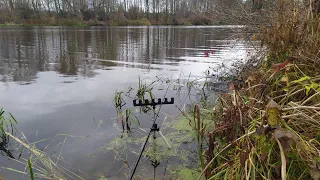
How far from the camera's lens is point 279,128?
147 cm

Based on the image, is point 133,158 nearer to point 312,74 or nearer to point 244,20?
point 312,74

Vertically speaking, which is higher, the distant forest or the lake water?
the distant forest

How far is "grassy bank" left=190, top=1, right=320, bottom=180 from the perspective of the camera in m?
1.54

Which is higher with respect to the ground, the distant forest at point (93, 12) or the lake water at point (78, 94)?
the distant forest at point (93, 12)

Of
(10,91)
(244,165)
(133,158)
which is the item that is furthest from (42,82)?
(244,165)

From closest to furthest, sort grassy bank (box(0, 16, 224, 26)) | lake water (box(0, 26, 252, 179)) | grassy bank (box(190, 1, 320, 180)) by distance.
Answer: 1. grassy bank (box(190, 1, 320, 180))
2. lake water (box(0, 26, 252, 179))
3. grassy bank (box(0, 16, 224, 26))

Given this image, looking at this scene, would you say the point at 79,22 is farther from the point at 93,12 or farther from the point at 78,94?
the point at 78,94

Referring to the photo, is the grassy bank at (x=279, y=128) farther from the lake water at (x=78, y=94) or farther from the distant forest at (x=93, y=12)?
the distant forest at (x=93, y=12)

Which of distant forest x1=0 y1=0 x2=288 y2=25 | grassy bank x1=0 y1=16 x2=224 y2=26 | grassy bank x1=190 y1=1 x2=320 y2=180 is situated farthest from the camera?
distant forest x1=0 y1=0 x2=288 y2=25

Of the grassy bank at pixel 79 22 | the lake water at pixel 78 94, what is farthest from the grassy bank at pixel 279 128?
the grassy bank at pixel 79 22

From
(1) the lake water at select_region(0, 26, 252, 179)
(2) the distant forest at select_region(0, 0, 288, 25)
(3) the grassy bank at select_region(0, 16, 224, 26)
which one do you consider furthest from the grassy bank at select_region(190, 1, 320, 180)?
(3) the grassy bank at select_region(0, 16, 224, 26)

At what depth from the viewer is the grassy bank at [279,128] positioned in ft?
5.04

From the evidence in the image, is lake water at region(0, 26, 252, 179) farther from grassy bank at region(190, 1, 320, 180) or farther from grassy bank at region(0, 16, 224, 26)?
grassy bank at region(0, 16, 224, 26)

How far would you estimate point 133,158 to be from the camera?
3.54 m
